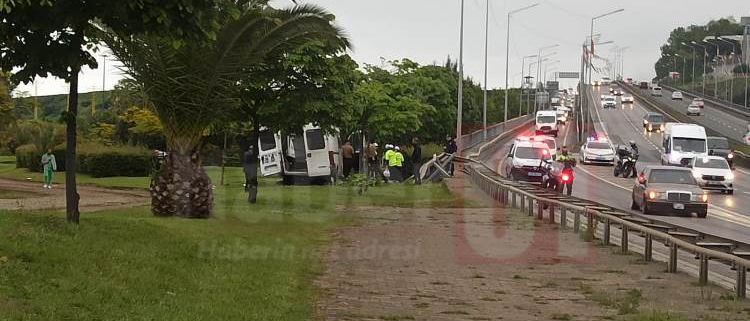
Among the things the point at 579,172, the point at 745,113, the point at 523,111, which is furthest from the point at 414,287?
the point at 523,111

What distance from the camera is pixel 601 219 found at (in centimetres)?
1745

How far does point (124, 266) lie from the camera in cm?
983

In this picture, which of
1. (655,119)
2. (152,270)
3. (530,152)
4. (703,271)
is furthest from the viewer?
(655,119)

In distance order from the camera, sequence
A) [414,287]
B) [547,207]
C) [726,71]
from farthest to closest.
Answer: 1. [726,71]
2. [547,207]
3. [414,287]

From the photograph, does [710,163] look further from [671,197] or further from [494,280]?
[494,280]

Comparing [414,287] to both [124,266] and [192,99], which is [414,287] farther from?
[192,99]

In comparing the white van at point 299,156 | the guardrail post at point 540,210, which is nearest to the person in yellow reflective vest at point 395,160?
the white van at point 299,156

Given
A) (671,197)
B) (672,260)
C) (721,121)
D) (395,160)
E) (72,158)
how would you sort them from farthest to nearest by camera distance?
(721,121)
(395,160)
(671,197)
(672,260)
(72,158)

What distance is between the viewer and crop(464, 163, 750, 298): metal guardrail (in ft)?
37.3

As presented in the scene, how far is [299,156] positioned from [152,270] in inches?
1115

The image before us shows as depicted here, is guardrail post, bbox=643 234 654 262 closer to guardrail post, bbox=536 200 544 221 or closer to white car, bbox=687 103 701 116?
guardrail post, bbox=536 200 544 221

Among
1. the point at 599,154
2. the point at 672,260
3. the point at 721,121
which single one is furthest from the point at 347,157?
the point at 721,121

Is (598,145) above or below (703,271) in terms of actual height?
above

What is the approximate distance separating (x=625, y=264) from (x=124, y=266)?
7741mm
